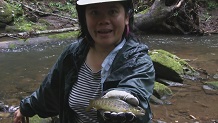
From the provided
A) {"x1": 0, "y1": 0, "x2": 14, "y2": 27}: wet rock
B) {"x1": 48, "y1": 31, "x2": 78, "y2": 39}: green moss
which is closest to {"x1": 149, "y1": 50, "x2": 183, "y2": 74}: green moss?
{"x1": 48, "y1": 31, "x2": 78, "y2": 39}: green moss

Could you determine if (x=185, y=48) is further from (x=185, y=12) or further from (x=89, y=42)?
(x=89, y=42)

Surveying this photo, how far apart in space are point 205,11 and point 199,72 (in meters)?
11.8

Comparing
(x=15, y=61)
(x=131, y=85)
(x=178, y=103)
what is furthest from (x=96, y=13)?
(x=15, y=61)

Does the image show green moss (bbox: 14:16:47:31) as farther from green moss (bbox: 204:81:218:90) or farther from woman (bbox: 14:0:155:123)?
woman (bbox: 14:0:155:123)

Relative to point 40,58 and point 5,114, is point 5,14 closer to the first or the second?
point 40,58

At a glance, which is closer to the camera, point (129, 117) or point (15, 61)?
point (129, 117)

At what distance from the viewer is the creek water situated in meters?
6.12

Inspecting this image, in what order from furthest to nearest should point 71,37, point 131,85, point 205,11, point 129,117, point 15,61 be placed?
point 205,11 → point 71,37 → point 15,61 → point 131,85 → point 129,117

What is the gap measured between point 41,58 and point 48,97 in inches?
255

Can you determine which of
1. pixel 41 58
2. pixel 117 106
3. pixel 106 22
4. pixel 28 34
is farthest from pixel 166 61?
pixel 117 106

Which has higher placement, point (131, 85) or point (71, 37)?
point (131, 85)

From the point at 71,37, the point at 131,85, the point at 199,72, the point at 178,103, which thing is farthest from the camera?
the point at 71,37

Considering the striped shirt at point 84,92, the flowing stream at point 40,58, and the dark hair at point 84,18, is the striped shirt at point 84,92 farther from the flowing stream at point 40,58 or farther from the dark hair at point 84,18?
the flowing stream at point 40,58

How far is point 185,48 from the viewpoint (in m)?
10.3
